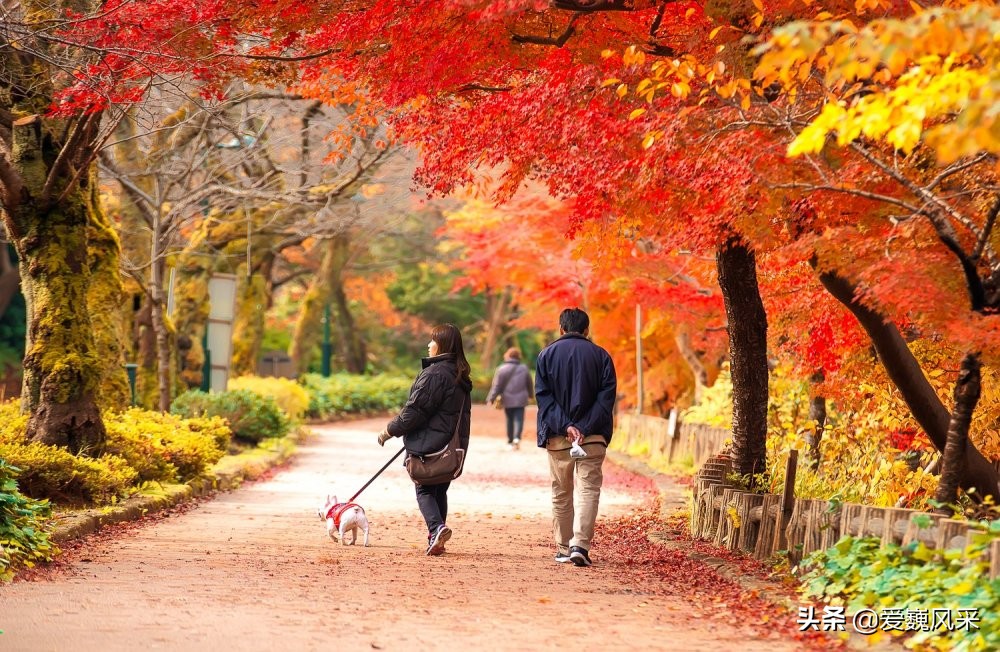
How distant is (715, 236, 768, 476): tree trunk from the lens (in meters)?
10.6

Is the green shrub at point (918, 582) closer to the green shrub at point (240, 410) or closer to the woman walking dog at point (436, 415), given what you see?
the woman walking dog at point (436, 415)

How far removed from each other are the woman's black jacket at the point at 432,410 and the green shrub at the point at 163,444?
397cm

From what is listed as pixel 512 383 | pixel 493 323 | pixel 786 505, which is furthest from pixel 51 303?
pixel 493 323

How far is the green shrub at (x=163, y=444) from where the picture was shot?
39.6 ft

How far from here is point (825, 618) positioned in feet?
20.2

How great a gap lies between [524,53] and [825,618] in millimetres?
5603

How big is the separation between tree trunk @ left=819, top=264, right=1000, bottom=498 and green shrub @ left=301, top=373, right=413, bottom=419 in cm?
2617

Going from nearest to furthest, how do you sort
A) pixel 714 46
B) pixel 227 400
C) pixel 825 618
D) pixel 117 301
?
1. pixel 825 618
2. pixel 714 46
3. pixel 117 301
4. pixel 227 400

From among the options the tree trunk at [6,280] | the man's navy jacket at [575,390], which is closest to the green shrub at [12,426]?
the man's navy jacket at [575,390]

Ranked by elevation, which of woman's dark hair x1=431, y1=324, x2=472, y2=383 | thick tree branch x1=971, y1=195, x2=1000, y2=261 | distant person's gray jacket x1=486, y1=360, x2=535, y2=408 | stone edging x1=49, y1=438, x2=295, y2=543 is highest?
thick tree branch x1=971, y1=195, x2=1000, y2=261

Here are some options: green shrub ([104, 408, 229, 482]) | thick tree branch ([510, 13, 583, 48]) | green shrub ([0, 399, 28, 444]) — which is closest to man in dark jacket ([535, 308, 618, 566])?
thick tree branch ([510, 13, 583, 48])

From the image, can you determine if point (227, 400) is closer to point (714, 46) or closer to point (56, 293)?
point (56, 293)

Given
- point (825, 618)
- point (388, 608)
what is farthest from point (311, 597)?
point (825, 618)

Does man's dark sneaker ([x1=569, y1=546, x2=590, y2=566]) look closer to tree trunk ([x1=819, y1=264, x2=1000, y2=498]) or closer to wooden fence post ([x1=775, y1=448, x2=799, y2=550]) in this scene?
A: wooden fence post ([x1=775, y1=448, x2=799, y2=550])
